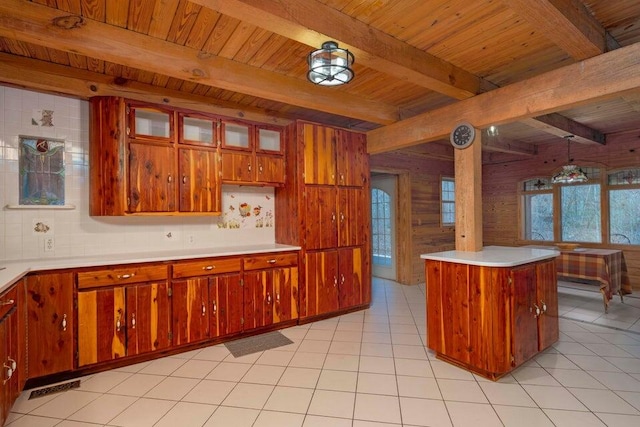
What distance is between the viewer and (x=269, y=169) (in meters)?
3.77

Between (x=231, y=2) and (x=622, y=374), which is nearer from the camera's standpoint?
(x=231, y=2)

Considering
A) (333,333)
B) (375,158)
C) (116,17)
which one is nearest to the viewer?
(116,17)

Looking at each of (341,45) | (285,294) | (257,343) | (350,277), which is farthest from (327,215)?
(341,45)

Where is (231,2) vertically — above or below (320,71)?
above

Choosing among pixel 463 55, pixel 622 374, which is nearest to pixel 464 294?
pixel 622 374

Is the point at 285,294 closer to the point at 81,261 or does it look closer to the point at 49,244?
the point at 81,261

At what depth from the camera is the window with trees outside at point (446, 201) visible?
20.2ft

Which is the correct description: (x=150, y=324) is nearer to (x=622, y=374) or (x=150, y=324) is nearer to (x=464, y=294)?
(x=464, y=294)

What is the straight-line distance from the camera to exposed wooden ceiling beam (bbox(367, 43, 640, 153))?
221 centimetres

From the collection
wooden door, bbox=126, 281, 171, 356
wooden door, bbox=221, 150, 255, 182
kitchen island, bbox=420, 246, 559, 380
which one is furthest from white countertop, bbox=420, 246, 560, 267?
wooden door, bbox=126, 281, 171, 356

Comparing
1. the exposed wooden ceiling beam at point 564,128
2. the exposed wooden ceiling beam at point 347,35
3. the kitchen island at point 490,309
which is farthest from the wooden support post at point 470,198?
the exposed wooden ceiling beam at point 564,128

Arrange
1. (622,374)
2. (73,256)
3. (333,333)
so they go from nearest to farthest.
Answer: (622,374), (73,256), (333,333)

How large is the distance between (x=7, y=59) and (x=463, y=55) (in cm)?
378

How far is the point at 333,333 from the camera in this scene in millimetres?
3414
